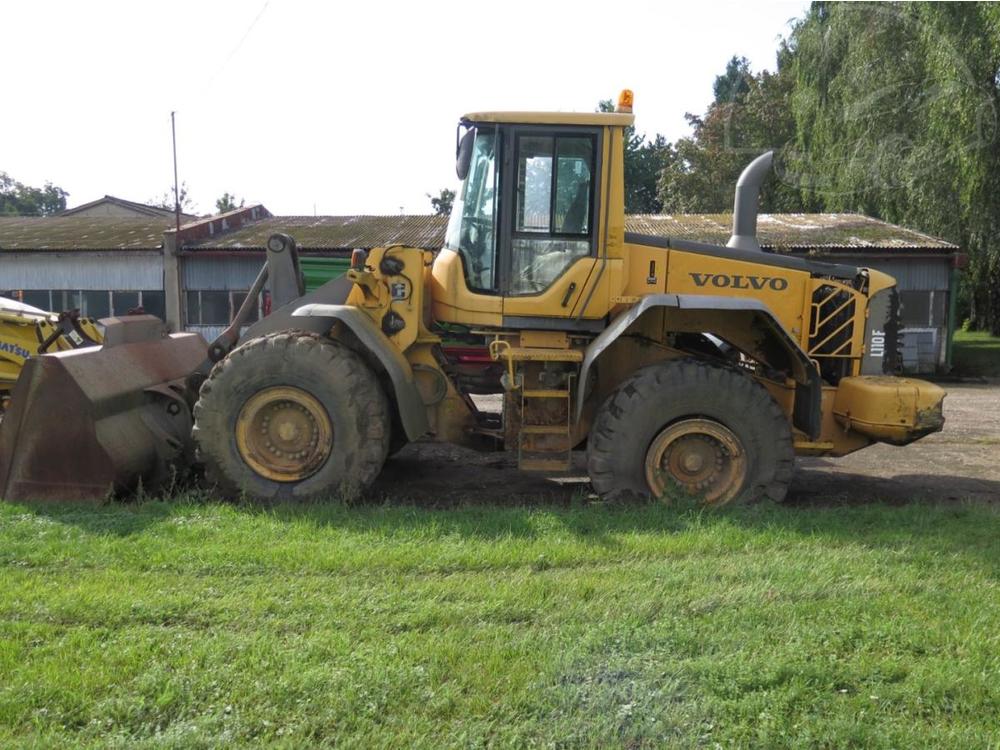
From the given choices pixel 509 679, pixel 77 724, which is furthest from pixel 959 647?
pixel 77 724

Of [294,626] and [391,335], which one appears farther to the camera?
[391,335]

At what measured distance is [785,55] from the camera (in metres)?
34.8

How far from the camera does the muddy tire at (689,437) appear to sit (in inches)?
233

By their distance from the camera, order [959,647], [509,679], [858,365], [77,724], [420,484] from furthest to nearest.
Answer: [420,484]
[858,365]
[959,647]
[509,679]
[77,724]

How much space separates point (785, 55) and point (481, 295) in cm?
3338

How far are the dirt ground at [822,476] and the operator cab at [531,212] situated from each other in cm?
160

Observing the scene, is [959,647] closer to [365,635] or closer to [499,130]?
[365,635]

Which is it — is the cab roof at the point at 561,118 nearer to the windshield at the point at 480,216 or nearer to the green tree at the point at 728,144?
the windshield at the point at 480,216

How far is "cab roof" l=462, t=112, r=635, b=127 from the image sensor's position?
6.05m

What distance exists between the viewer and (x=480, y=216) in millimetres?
6348

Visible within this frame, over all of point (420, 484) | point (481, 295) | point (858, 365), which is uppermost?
point (481, 295)

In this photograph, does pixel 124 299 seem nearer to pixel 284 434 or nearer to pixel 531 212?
pixel 284 434

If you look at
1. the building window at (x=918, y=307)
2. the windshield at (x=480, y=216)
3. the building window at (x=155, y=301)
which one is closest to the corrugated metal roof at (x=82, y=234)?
the building window at (x=155, y=301)

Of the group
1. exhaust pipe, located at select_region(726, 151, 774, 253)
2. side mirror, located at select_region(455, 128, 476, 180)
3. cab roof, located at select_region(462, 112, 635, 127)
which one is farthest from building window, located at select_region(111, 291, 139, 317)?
exhaust pipe, located at select_region(726, 151, 774, 253)
